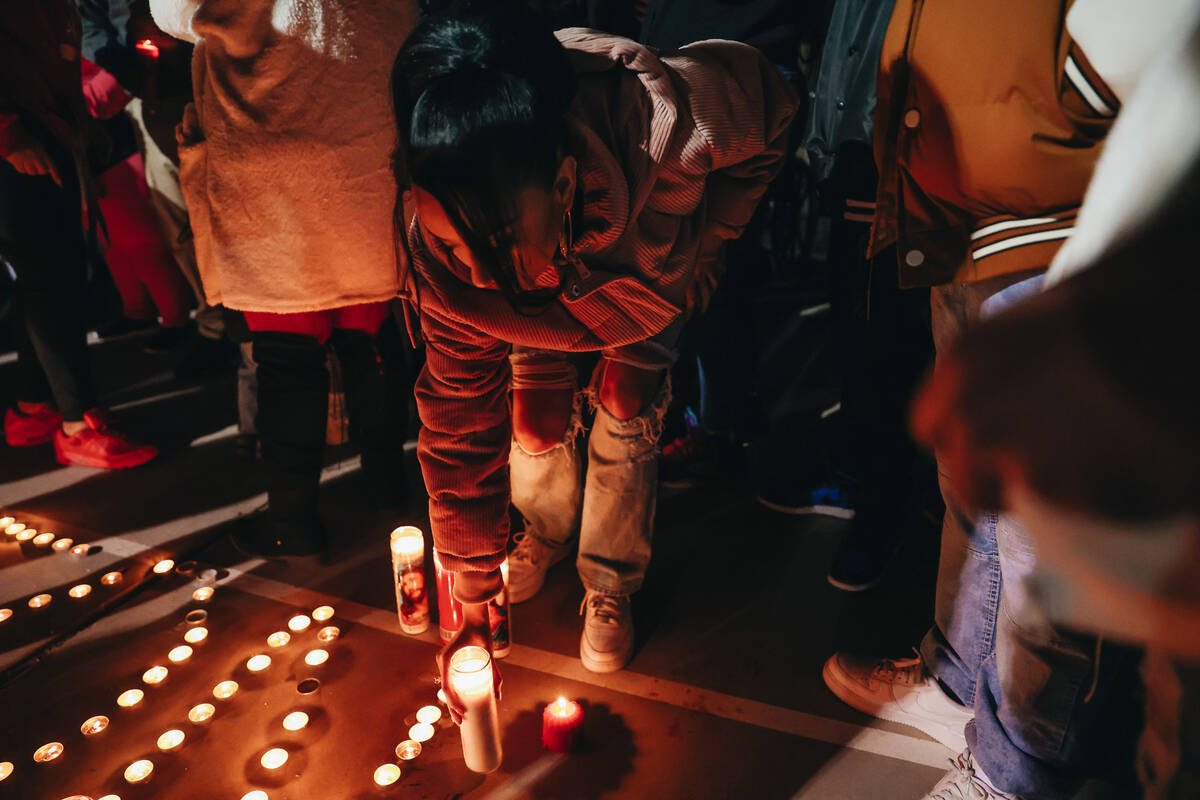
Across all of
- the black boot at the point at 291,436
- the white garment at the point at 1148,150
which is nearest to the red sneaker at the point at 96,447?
the black boot at the point at 291,436

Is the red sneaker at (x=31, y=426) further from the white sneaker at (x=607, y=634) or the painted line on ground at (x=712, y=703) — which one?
the white sneaker at (x=607, y=634)

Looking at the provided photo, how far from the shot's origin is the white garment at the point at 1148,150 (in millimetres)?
397

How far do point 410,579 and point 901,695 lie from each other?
979 mm

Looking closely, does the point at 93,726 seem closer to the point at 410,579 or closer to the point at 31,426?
the point at 410,579

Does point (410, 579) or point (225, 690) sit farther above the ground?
point (410, 579)

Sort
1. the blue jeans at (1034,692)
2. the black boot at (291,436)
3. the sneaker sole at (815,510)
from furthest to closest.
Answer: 1. the sneaker sole at (815,510)
2. the black boot at (291,436)
3. the blue jeans at (1034,692)

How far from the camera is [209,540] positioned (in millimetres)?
1881

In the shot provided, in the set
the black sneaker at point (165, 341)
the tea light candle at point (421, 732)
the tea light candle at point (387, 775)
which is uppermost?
the tea light candle at point (387, 775)

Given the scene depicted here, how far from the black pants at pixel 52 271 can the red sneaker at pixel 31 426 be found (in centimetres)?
26

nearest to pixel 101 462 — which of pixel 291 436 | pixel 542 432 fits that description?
pixel 291 436

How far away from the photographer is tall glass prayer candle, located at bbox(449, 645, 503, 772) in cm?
109

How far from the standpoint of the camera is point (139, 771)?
1.21m

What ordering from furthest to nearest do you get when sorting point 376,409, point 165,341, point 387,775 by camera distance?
point 165,341 → point 376,409 → point 387,775

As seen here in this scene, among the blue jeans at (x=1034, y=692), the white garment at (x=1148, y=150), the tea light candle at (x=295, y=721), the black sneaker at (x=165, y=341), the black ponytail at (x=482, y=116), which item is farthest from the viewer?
the black sneaker at (x=165, y=341)
